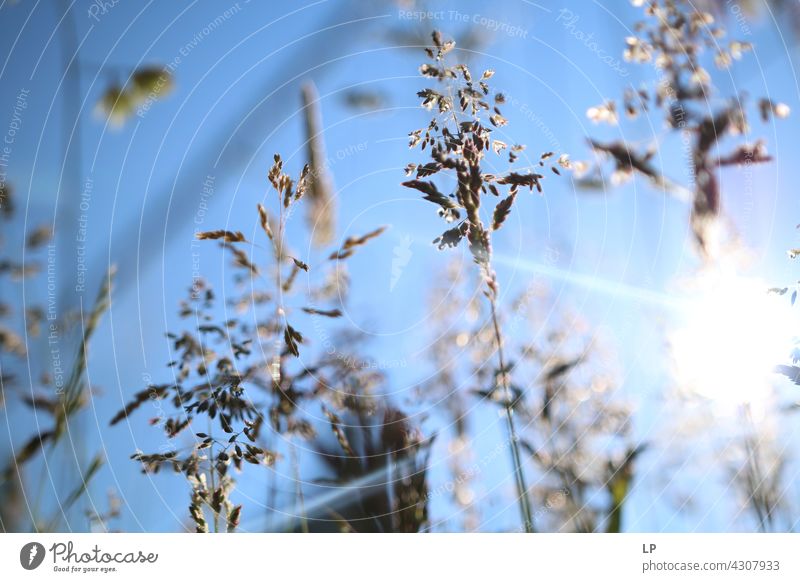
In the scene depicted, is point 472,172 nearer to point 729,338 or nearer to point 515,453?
point 515,453

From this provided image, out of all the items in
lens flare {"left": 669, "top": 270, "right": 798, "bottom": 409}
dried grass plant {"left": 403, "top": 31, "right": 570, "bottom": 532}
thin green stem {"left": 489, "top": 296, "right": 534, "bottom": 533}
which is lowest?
thin green stem {"left": 489, "top": 296, "right": 534, "bottom": 533}

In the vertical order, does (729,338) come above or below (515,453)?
above

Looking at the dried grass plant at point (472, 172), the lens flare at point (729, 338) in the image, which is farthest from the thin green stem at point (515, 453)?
the lens flare at point (729, 338)

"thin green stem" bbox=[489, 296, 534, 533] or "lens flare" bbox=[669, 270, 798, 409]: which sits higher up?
"lens flare" bbox=[669, 270, 798, 409]

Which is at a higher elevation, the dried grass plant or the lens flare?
the dried grass plant

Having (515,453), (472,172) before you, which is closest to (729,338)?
(515,453)

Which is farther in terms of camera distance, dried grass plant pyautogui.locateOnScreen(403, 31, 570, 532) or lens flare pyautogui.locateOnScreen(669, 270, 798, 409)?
lens flare pyautogui.locateOnScreen(669, 270, 798, 409)

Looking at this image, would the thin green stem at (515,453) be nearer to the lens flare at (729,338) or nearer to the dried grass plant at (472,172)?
the dried grass plant at (472,172)

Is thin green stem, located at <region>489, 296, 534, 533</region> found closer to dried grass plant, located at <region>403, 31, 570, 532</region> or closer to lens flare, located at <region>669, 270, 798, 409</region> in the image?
dried grass plant, located at <region>403, 31, 570, 532</region>

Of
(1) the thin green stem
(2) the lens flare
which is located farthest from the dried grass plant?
(2) the lens flare

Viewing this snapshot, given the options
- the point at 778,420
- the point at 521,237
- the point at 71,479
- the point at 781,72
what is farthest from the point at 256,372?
the point at 781,72

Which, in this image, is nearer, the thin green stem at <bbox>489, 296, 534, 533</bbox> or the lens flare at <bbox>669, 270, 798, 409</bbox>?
the thin green stem at <bbox>489, 296, 534, 533</bbox>

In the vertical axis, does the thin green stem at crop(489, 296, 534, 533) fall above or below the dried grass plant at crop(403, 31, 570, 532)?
below
